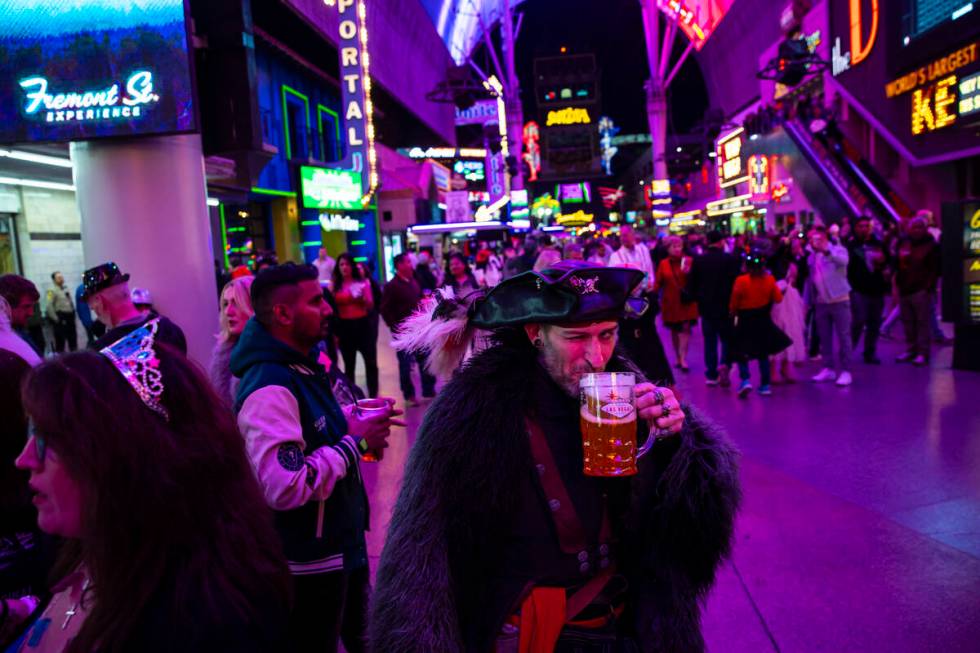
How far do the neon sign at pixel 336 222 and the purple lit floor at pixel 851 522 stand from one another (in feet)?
49.4

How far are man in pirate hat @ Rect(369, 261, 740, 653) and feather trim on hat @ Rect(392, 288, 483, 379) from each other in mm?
226

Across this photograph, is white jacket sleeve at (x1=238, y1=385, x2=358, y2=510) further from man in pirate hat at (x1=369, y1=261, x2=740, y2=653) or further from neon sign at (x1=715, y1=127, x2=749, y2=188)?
neon sign at (x1=715, y1=127, x2=749, y2=188)

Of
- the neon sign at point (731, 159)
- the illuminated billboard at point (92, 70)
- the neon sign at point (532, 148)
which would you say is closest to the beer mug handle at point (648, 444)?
the illuminated billboard at point (92, 70)

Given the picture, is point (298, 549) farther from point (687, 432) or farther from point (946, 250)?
point (946, 250)

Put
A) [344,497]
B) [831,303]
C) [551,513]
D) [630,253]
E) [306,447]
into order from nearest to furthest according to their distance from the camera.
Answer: [551,513], [306,447], [344,497], [831,303], [630,253]

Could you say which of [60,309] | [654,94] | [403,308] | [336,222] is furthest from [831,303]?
[654,94]

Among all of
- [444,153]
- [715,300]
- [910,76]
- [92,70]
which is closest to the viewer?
[92,70]

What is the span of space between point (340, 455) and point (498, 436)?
83 centimetres

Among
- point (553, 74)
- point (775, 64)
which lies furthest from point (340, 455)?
point (553, 74)

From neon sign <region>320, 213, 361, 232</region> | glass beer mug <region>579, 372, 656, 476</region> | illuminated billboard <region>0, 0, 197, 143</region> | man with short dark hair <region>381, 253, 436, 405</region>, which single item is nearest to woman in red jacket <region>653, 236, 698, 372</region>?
man with short dark hair <region>381, 253, 436, 405</region>

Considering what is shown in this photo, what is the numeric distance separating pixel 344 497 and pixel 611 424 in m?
1.33

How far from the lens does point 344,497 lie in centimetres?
258

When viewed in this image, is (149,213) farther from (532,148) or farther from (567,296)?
(532,148)

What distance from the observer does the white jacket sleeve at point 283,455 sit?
2.28 meters
